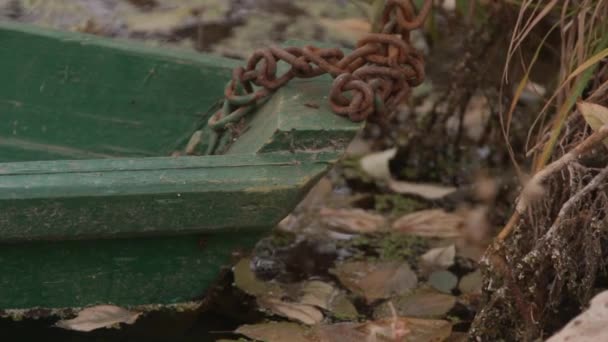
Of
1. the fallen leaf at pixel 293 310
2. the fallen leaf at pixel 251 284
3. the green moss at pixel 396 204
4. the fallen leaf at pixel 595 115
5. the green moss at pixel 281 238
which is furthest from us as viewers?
the green moss at pixel 396 204

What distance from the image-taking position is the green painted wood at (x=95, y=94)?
2801 millimetres

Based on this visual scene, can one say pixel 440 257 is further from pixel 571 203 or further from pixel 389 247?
pixel 571 203

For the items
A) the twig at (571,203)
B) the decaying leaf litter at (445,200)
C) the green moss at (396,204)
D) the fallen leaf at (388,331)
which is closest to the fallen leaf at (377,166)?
the decaying leaf litter at (445,200)

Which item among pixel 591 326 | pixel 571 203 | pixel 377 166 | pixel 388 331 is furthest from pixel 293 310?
pixel 591 326

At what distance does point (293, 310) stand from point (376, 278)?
0.92 feet

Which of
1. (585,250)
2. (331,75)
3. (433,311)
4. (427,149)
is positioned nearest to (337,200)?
(427,149)

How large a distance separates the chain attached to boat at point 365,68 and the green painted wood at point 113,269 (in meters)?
0.33

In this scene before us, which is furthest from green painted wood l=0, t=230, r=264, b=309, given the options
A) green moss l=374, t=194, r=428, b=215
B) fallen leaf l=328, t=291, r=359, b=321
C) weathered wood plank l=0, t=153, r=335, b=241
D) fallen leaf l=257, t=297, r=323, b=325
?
green moss l=374, t=194, r=428, b=215

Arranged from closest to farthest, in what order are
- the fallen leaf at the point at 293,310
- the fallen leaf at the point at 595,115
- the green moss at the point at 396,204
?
the fallen leaf at the point at 595,115, the fallen leaf at the point at 293,310, the green moss at the point at 396,204

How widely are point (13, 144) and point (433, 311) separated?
1097 millimetres

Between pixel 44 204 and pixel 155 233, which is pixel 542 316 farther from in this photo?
pixel 44 204

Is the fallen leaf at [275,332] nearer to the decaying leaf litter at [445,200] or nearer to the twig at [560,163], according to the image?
the decaying leaf litter at [445,200]

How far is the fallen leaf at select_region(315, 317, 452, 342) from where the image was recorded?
246cm

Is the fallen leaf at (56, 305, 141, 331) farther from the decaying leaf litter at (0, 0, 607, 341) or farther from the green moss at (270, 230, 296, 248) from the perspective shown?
the green moss at (270, 230, 296, 248)
